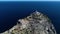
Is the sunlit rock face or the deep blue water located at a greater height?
the sunlit rock face

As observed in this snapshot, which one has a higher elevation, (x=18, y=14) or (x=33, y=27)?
(x=33, y=27)

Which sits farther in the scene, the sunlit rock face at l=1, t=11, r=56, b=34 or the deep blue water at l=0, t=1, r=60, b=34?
the deep blue water at l=0, t=1, r=60, b=34

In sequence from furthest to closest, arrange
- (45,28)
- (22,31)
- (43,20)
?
(43,20)
(45,28)
(22,31)

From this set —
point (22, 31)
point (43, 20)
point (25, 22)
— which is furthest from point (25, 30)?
point (43, 20)

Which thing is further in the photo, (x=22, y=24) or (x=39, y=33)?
(x=22, y=24)

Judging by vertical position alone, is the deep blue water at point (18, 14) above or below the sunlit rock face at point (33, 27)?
below

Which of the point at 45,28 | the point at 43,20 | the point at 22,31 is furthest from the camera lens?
the point at 43,20

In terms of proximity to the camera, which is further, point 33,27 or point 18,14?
point 18,14

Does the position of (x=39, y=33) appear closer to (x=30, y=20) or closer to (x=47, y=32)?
(x=47, y=32)

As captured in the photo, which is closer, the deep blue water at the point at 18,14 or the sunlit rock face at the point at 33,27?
the sunlit rock face at the point at 33,27

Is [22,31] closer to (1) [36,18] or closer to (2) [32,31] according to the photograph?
(2) [32,31]
